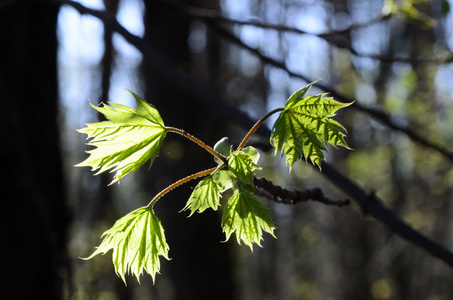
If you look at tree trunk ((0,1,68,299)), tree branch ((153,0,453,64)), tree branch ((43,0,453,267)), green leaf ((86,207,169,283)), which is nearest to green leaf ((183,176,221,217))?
green leaf ((86,207,169,283))

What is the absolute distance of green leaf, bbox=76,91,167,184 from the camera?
2.74 feet

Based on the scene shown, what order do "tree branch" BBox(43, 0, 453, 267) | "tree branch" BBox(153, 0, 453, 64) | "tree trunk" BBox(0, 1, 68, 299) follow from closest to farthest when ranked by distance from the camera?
"tree branch" BBox(43, 0, 453, 267) < "tree branch" BBox(153, 0, 453, 64) < "tree trunk" BBox(0, 1, 68, 299)

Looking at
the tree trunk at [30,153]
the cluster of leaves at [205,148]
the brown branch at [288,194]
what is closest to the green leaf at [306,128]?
the cluster of leaves at [205,148]

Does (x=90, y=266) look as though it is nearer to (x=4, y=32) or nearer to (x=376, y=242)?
(x=4, y=32)

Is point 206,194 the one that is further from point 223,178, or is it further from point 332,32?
point 332,32

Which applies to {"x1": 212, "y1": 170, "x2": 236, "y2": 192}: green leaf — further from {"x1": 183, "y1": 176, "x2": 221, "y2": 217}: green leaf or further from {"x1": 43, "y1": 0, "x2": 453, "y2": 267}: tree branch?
{"x1": 43, "y1": 0, "x2": 453, "y2": 267}: tree branch

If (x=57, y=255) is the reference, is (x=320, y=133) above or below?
above

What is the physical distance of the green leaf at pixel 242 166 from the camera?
2.59 ft

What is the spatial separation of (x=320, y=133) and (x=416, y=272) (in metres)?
16.0

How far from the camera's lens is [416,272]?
14898 mm

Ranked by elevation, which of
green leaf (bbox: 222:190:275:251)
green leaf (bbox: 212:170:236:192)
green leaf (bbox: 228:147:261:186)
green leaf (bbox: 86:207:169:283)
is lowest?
green leaf (bbox: 86:207:169:283)

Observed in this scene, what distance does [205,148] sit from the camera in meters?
0.83

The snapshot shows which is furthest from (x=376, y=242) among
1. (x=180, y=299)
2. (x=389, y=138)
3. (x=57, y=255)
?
(x=57, y=255)

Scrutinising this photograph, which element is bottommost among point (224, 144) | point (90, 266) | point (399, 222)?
point (90, 266)
